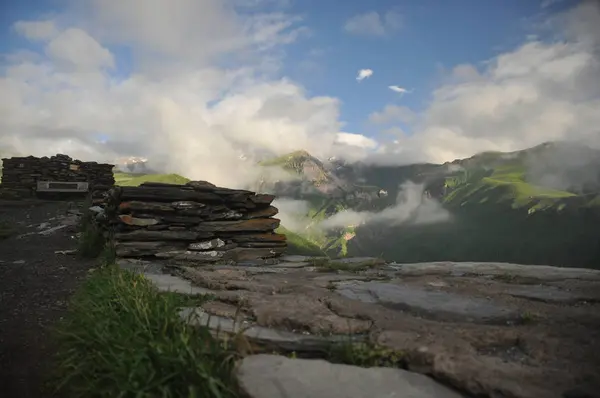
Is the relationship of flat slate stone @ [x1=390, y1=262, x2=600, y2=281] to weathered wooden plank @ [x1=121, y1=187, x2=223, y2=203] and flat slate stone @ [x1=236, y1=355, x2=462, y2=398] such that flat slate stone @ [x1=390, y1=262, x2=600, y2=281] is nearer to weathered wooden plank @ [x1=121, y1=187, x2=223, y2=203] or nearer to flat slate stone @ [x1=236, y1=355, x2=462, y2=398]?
flat slate stone @ [x1=236, y1=355, x2=462, y2=398]

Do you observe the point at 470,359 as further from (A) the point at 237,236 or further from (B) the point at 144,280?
(A) the point at 237,236

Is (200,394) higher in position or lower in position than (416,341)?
lower

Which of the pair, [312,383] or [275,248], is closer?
[312,383]

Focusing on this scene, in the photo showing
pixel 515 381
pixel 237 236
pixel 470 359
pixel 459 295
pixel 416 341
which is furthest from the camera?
pixel 237 236

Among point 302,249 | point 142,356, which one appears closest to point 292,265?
point 142,356

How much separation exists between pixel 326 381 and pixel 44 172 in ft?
88.1

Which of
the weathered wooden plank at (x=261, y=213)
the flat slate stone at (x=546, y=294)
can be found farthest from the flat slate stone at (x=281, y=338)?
the weathered wooden plank at (x=261, y=213)

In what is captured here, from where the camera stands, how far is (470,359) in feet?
8.02

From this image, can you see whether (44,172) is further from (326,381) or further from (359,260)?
(326,381)

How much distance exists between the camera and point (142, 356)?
2535mm

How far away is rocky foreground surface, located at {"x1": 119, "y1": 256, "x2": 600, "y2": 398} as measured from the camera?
7.39ft

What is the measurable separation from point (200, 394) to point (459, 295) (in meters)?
3.32

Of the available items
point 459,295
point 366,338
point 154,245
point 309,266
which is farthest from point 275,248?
point 366,338

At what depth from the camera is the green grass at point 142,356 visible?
7.80 feet
